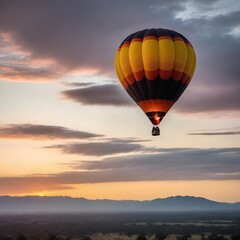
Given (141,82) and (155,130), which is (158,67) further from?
(155,130)

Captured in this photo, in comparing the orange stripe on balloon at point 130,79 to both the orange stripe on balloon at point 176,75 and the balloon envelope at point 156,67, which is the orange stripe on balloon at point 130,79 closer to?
the balloon envelope at point 156,67

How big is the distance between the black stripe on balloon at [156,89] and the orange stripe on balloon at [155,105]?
0.24 meters

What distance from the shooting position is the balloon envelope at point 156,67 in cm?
3466

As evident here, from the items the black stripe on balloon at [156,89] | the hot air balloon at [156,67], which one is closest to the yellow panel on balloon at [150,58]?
the hot air balloon at [156,67]

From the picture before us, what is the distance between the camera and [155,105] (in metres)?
34.8

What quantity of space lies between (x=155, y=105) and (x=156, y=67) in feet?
9.12

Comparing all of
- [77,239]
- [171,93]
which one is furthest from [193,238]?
[171,93]

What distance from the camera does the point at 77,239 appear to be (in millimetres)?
105750

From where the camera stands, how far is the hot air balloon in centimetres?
3466

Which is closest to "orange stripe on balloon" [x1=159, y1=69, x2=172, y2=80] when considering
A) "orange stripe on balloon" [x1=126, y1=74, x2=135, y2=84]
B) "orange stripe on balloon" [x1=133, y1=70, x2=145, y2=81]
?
"orange stripe on balloon" [x1=133, y1=70, x2=145, y2=81]

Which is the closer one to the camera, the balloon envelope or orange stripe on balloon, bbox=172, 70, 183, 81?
the balloon envelope

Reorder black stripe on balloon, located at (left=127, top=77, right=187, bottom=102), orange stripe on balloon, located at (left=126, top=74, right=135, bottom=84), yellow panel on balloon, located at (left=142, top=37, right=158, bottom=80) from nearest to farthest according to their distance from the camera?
yellow panel on balloon, located at (left=142, top=37, right=158, bottom=80) → black stripe on balloon, located at (left=127, top=77, right=187, bottom=102) → orange stripe on balloon, located at (left=126, top=74, right=135, bottom=84)

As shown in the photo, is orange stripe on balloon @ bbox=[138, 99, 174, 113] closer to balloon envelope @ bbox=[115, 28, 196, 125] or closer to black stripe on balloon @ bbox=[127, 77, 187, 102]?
balloon envelope @ bbox=[115, 28, 196, 125]

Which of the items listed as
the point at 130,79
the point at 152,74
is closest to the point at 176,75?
the point at 152,74
